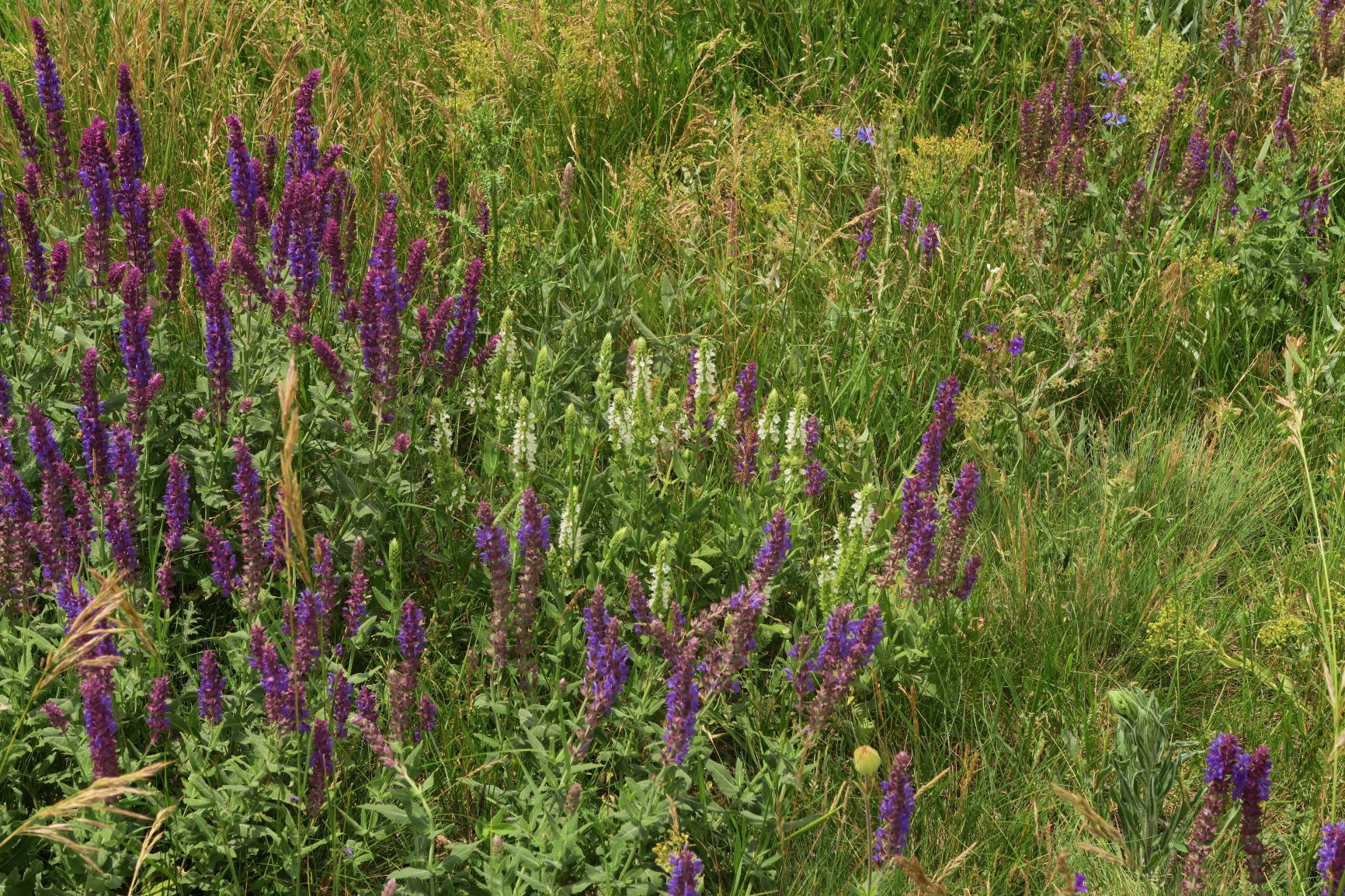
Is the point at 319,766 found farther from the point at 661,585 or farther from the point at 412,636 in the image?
the point at 661,585

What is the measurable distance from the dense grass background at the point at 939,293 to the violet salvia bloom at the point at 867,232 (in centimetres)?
7

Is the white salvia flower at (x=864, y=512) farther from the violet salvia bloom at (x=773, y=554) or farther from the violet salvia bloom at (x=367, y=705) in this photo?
the violet salvia bloom at (x=367, y=705)

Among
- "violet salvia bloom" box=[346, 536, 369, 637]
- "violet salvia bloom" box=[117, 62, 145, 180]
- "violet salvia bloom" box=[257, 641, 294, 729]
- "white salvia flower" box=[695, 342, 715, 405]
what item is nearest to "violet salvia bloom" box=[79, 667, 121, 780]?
"violet salvia bloom" box=[257, 641, 294, 729]

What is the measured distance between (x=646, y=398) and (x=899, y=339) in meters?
1.30

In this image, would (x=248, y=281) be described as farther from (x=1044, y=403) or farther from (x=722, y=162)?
(x=1044, y=403)

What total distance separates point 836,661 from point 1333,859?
3.04 ft

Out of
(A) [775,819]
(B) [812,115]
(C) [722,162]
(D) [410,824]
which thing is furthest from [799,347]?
(D) [410,824]

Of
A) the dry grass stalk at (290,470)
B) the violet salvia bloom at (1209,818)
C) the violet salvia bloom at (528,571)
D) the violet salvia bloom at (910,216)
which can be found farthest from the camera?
the violet salvia bloom at (910,216)

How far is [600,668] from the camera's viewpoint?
252 centimetres

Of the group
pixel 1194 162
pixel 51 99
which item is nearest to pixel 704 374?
pixel 51 99

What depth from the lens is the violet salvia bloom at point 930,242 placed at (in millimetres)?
4035

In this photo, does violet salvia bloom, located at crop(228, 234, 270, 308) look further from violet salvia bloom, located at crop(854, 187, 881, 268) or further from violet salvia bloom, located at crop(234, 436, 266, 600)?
violet salvia bloom, located at crop(854, 187, 881, 268)

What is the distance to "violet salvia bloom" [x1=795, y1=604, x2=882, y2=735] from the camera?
2396 mm

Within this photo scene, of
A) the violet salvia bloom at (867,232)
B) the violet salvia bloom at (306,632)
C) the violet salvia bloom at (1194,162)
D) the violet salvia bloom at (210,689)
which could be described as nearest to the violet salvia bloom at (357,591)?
the violet salvia bloom at (306,632)
